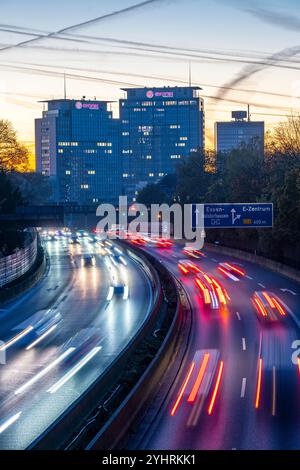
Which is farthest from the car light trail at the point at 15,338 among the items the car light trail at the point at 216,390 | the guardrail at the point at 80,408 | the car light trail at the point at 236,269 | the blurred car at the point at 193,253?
the blurred car at the point at 193,253

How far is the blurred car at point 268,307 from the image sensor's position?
53.4 meters

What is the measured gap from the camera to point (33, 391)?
32.4 metres

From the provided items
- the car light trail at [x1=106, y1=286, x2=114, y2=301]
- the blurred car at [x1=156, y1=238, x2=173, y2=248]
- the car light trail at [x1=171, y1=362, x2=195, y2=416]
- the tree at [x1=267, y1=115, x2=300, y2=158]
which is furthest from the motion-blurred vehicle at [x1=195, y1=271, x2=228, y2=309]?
the blurred car at [x1=156, y1=238, x2=173, y2=248]

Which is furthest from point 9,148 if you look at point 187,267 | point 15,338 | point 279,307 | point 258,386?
point 258,386

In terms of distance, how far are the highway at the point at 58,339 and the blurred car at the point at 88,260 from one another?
12.7 m

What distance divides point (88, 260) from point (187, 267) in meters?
20.5

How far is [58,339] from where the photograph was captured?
45.5m

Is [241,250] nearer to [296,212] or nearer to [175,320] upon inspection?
[296,212]

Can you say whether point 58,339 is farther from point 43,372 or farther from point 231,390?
point 231,390

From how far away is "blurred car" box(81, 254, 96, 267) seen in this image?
101 m

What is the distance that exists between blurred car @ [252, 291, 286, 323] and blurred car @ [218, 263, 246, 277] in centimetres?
1572

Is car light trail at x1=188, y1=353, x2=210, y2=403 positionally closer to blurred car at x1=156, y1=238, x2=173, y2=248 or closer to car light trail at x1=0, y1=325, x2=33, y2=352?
car light trail at x1=0, y1=325, x2=33, y2=352

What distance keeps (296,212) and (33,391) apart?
5139 centimetres

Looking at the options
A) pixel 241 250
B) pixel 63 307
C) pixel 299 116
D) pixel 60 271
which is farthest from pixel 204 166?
pixel 63 307
